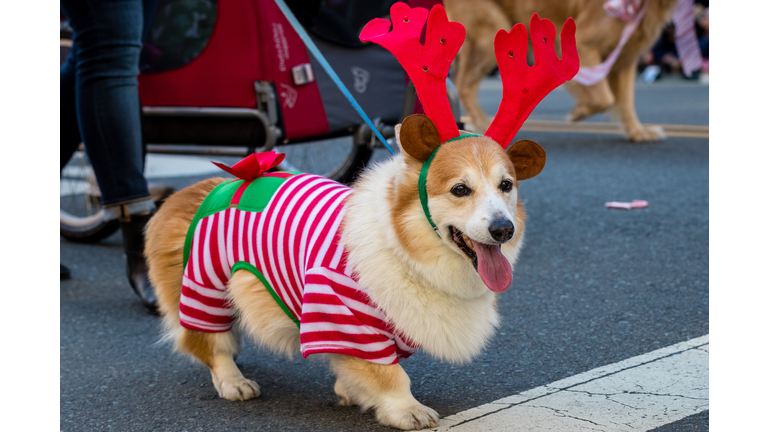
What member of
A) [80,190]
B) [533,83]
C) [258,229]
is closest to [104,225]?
[80,190]

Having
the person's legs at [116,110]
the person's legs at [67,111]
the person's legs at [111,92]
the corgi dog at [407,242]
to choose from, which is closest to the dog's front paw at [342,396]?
the corgi dog at [407,242]

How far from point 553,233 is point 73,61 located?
2.36 m

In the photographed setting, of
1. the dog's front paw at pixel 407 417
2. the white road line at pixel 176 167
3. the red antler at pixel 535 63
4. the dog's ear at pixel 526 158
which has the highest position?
the red antler at pixel 535 63

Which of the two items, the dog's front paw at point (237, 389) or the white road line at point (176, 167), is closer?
the dog's front paw at point (237, 389)

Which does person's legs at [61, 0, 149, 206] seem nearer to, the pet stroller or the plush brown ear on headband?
the pet stroller

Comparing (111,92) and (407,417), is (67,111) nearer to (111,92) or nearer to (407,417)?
(111,92)

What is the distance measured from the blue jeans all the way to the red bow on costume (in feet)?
2.68

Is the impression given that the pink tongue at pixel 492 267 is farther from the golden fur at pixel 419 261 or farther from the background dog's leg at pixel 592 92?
the background dog's leg at pixel 592 92

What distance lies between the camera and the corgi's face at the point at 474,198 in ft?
5.94

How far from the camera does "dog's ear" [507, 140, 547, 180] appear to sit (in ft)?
6.48

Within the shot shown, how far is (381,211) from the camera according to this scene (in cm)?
199

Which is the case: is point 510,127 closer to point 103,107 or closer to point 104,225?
point 103,107

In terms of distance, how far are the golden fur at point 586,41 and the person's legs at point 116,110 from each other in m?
4.12

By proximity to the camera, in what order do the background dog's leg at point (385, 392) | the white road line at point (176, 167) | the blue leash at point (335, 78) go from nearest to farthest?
the background dog's leg at point (385, 392) < the blue leash at point (335, 78) < the white road line at point (176, 167)
